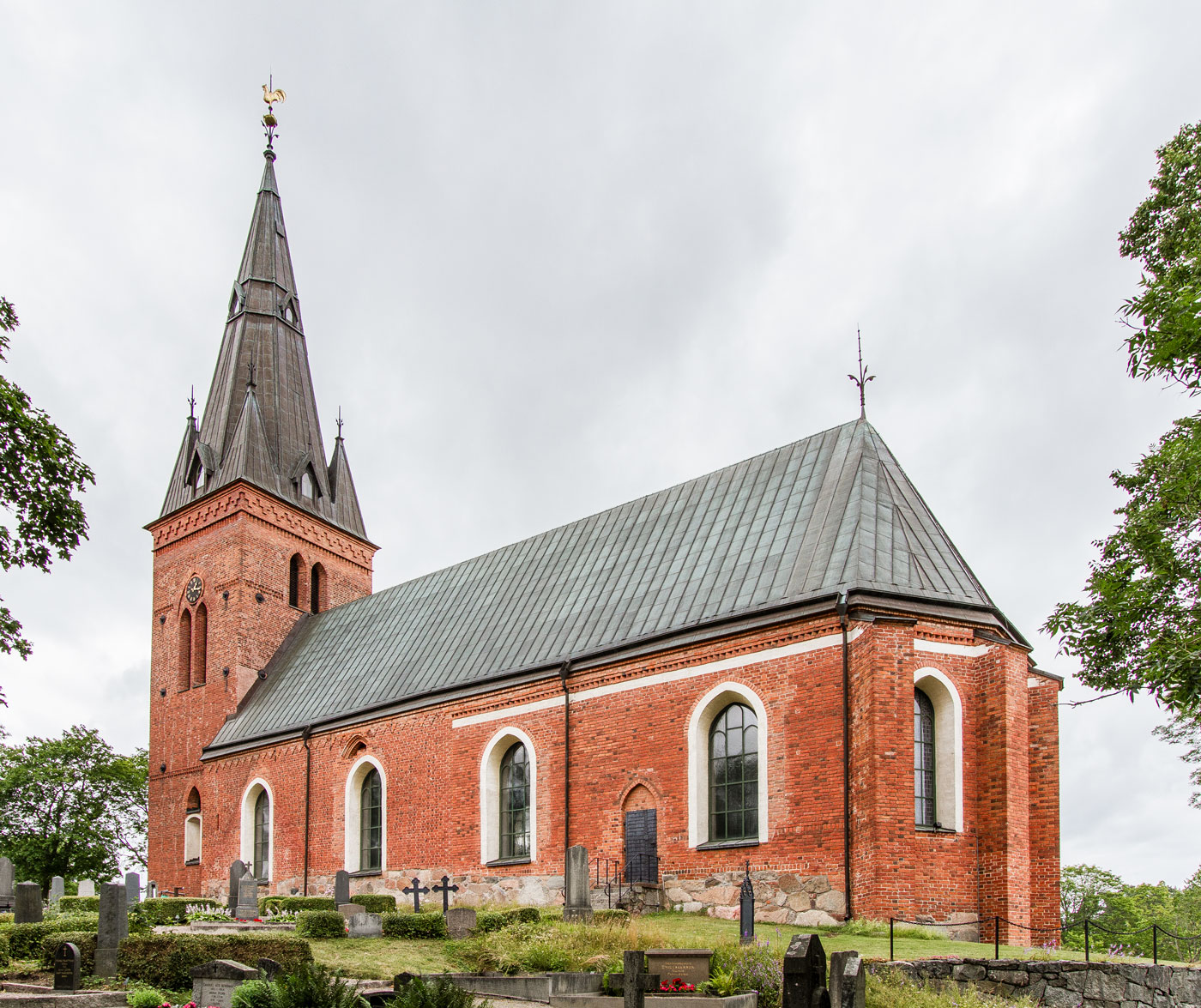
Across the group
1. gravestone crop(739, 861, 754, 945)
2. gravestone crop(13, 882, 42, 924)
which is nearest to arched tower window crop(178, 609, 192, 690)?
gravestone crop(13, 882, 42, 924)

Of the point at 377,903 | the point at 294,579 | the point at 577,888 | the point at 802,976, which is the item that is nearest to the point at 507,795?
the point at 377,903

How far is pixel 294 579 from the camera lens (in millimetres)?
32156

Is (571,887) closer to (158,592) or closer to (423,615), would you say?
(423,615)

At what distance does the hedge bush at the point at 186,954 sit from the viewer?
38.1 feet

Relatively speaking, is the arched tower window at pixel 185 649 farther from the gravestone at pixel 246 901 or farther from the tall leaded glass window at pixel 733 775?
the tall leaded glass window at pixel 733 775

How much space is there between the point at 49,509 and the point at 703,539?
37.4 ft

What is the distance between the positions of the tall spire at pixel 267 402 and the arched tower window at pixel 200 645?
3405 millimetres

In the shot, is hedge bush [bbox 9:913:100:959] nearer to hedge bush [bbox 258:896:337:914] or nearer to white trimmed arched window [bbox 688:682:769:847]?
hedge bush [bbox 258:896:337:914]

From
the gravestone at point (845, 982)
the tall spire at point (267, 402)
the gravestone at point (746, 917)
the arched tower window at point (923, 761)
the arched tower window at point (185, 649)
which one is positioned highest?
the tall spire at point (267, 402)

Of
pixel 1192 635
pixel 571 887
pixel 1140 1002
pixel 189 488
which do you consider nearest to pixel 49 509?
pixel 571 887

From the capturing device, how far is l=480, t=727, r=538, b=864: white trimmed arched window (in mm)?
20859

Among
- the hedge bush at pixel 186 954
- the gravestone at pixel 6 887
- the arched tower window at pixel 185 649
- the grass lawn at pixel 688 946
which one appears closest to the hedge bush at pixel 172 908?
the gravestone at pixel 6 887

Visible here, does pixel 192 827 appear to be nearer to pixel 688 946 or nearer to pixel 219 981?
pixel 688 946

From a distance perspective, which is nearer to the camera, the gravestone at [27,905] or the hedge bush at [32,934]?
the hedge bush at [32,934]
